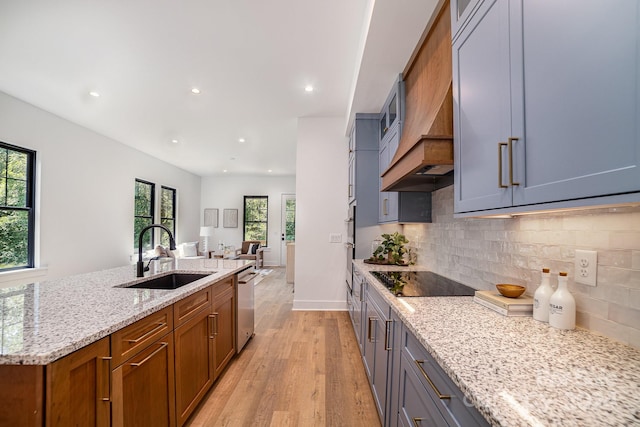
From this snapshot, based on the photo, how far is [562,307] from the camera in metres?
1.02

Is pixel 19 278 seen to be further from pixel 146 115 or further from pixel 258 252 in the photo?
pixel 258 252

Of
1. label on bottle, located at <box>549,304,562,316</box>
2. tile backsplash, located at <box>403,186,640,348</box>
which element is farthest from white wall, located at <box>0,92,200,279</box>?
label on bottle, located at <box>549,304,562,316</box>

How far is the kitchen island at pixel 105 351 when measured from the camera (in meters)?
0.87

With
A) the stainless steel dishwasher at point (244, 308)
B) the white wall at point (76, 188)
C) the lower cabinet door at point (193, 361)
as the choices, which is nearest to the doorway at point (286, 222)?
the white wall at point (76, 188)

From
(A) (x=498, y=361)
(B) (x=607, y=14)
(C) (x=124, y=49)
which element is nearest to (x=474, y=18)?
(B) (x=607, y=14)

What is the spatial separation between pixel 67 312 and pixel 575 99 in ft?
6.36

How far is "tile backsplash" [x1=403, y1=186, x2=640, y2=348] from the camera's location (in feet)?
2.89

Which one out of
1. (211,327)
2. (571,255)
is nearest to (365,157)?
(211,327)

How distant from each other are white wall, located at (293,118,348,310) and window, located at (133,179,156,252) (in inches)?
161

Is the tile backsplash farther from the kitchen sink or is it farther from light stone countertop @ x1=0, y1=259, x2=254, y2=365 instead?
the kitchen sink

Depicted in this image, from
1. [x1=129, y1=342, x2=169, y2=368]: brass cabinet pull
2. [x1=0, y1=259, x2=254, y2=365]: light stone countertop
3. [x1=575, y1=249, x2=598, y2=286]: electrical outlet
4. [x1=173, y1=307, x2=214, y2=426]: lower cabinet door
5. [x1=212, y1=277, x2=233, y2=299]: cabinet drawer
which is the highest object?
[x1=575, y1=249, x2=598, y2=286]: electrical outlet

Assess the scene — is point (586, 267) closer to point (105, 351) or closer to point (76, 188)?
point (105, 351)

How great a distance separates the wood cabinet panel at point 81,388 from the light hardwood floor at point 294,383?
0.95 metres

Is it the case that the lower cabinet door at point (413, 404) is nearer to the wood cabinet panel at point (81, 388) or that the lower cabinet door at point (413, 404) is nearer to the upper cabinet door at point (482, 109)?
the upper cabinet door at point (482, 109)
